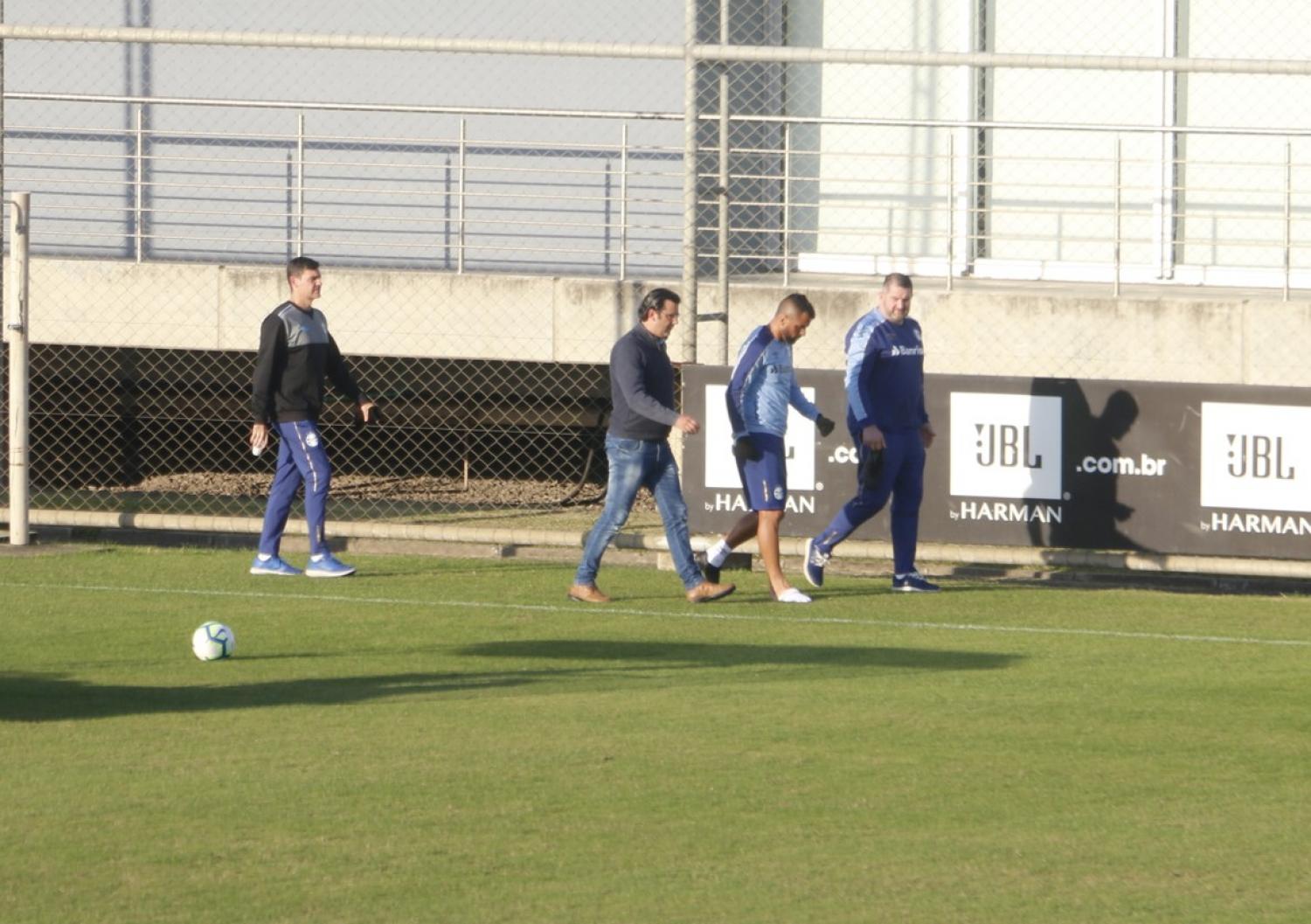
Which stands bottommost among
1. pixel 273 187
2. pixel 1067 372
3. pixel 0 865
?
pixel 0 865

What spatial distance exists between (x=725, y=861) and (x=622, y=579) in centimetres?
643

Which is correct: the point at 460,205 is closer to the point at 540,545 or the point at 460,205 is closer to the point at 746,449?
the point at 540,545

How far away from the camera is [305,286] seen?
11.8m

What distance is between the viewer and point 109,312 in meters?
15.2

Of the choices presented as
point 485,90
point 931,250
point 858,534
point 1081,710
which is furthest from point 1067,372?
point 1081,710

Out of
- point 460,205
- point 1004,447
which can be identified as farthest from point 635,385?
point 460,205

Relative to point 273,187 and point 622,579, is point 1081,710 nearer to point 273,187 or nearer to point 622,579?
point 622,579

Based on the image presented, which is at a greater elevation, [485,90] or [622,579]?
[485,90]

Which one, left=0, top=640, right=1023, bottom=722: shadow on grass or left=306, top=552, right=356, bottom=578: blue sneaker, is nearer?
left=0, top=640, right=1023, bottom=722: shadow on grass

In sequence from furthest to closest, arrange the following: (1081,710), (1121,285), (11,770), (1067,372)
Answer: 1. (1121,285)
2. (1067,372)
3. (1081,710)
4. (11,770)

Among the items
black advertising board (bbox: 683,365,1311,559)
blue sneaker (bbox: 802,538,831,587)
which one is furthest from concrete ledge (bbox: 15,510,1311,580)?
blue sneaker (bbox: 802,538,831,587)

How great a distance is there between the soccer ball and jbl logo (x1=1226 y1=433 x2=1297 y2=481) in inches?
224

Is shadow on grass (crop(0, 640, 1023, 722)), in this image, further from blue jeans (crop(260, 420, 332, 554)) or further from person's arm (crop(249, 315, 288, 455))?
person's arm (crop(249, 315, 288, 455))

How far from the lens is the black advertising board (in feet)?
38.4
